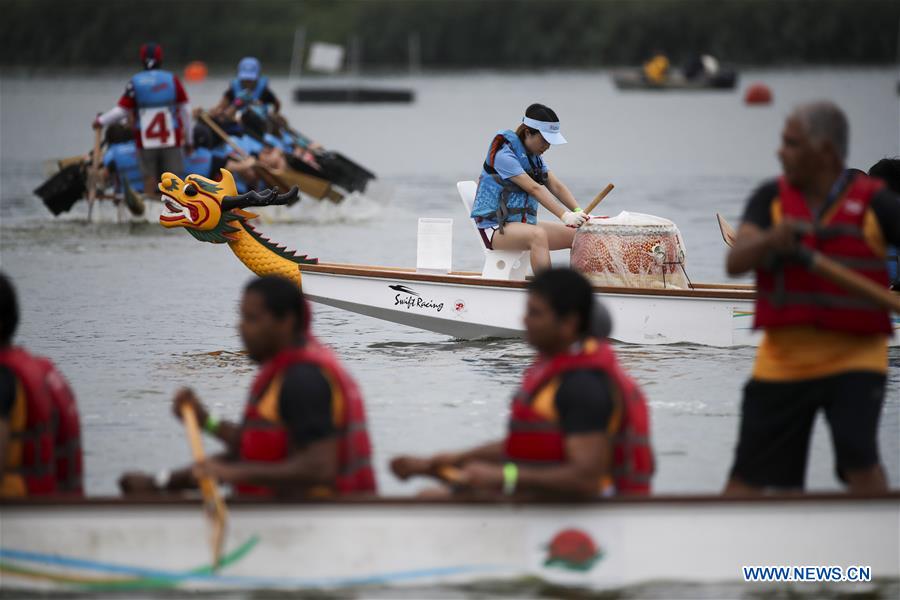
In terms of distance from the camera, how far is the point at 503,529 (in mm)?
6055

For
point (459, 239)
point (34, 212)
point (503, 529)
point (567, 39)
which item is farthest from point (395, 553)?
point (567, 39)

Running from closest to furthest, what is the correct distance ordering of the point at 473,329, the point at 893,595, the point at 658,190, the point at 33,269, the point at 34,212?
1. the point at 893,595
2. the point at 473,329
3. the point at 33,269
4. the point at 34,212
5. the point at 658,190

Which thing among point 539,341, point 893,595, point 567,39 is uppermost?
point 567,39

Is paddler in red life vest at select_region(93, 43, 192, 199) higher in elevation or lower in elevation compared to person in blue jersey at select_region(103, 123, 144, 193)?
higher

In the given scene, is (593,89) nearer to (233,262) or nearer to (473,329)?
(233,262)

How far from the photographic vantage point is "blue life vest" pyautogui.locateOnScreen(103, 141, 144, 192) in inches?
836

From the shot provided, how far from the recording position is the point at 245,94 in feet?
Result: 73.8

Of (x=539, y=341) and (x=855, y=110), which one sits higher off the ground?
(x=855, y=110)

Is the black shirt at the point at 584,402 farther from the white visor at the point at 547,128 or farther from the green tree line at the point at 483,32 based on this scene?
the green tree line at the point at 483,32

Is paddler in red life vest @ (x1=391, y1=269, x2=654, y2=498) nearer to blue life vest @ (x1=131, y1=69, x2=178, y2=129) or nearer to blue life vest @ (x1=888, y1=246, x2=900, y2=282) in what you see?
blue life vest @ (x1=888, y1=246, x2=900, y2=282)

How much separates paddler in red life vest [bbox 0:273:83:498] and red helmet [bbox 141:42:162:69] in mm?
14832

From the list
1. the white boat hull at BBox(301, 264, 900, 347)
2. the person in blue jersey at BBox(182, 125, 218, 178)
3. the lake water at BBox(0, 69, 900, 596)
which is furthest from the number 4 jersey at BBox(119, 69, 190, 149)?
the white boat hull at BBox(301, 264, 900, 347)

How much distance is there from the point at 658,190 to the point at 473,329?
20.2 metres
